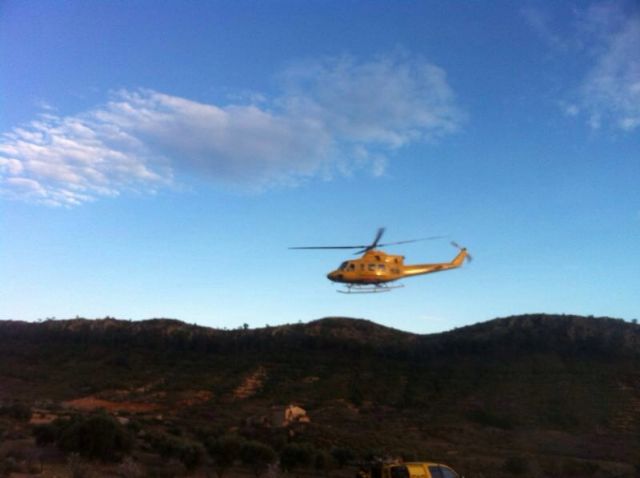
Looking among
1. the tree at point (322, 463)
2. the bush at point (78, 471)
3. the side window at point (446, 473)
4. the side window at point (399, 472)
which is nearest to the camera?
the side window at point (399, 472)

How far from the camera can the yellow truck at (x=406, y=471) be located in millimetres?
16781

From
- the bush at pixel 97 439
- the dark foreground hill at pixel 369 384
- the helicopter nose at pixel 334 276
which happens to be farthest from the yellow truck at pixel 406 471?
the helicopter nose at pixel 334 276

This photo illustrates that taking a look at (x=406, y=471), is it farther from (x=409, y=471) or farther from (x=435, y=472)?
(x=435, y=472)

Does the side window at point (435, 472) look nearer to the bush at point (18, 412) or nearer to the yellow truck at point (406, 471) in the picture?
the yellow truck at point (406, 471)

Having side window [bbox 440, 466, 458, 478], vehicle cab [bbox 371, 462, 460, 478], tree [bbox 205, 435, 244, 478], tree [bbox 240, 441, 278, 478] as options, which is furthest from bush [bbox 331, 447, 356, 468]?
vehicle cab [bbox 371, 462, 460, 478]

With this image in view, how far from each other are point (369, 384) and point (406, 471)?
3981cm

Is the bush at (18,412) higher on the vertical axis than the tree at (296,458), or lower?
higher

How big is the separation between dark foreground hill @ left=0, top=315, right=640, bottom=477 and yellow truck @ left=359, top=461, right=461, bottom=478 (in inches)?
339

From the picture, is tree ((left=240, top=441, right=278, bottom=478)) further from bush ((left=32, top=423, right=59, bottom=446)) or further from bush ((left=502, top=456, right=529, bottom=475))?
bush ((left=502, top=456, right=529, bottom=475))

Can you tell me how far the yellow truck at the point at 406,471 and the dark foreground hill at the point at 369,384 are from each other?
8.62 meters

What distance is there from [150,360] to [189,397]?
14495 millimetres

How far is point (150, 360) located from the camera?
6488 centimetres

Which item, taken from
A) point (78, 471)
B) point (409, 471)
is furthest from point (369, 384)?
point (78, 471)

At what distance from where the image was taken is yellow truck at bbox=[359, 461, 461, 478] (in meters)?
16.8
